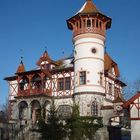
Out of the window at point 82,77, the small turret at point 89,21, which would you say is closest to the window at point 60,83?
the window at point 82,77

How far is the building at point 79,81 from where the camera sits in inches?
1764

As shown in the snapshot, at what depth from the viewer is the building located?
44816 mm

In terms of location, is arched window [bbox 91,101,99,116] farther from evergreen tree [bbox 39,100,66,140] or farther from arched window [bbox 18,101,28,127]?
evergreen tree [bbox 39,100,66,140]

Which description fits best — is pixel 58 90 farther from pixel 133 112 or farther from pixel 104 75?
pixel 133 112

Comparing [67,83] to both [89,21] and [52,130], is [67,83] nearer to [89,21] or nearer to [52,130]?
[89,21]

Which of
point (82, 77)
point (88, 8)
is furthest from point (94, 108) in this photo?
point (88, 8)

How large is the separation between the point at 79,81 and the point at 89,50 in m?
3.97

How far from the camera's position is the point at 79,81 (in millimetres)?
45719

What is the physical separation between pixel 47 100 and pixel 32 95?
6.73 ft

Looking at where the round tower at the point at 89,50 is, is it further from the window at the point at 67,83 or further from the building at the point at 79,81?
the window at the point at 67,83

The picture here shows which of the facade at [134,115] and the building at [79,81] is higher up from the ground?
the building at [79,81]

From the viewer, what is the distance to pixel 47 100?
48.4 m

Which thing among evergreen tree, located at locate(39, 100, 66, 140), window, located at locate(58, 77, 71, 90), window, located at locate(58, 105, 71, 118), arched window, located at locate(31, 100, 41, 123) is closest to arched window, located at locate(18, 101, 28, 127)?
arched window, located at locate(31, 100, 41, 123)

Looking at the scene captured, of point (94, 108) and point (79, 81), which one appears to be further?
point (79, 81)
